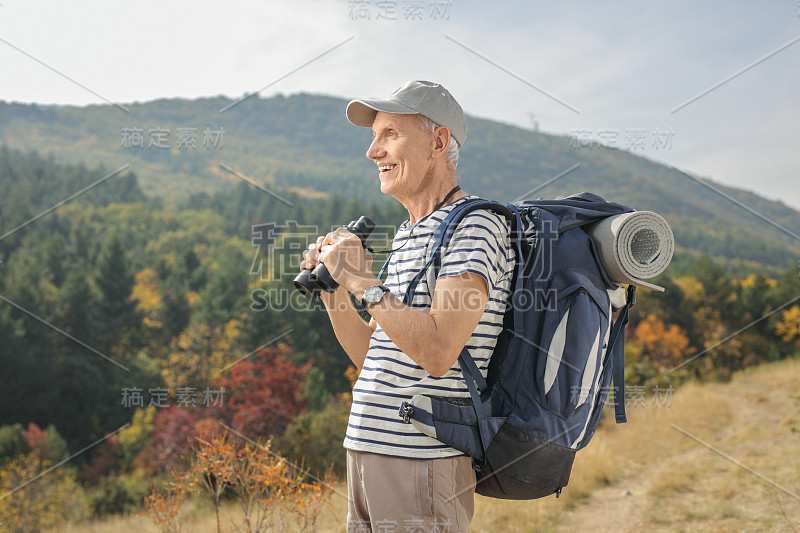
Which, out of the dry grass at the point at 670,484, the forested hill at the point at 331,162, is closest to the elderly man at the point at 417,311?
the dry grass at the point at 670,484

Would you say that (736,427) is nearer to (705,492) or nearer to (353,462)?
(705,492)

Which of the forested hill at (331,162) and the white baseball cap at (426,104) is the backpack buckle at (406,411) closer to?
the white baseball cap at (426,104)

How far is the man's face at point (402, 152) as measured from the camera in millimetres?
1598

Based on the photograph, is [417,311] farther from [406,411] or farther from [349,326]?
[349,326]

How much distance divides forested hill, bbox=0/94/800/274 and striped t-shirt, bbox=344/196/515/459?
2172 inches

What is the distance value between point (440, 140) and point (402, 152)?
0.36 ft

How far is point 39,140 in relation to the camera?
8869 cm

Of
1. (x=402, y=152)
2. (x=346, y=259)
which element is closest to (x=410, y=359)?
(x=346, y=259)

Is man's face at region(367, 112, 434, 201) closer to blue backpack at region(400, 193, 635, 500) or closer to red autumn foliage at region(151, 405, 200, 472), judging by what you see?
blue backpack at region(400, 193, 635, 500)

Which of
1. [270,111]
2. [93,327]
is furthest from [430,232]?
[270,111]

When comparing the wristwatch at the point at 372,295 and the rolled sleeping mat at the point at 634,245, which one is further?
the rolled sleeping mat at the point at 634,245

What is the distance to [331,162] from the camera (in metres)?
90.0

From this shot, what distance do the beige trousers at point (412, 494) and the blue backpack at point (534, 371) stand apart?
0.08 m

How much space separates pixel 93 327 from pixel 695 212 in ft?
222
